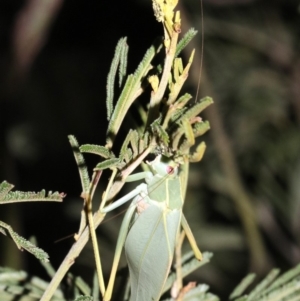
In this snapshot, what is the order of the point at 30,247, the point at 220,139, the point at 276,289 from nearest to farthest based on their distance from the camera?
the point at 30,247, the point at 276,289, the point at 220,139

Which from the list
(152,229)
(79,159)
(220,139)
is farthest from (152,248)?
Answer: (220,139)

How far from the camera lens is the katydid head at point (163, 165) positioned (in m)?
0.46

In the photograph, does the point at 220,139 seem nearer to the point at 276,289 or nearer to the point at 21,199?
the point at 276,289

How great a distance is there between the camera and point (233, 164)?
1.08m

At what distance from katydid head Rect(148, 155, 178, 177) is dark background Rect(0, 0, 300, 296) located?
1.81 ft

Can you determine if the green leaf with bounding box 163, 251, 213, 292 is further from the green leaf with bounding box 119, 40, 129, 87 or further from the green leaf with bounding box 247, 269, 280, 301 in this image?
the green leaf with bounding box 119, 40, 129, 87

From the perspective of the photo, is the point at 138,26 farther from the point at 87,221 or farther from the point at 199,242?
the point at 87,221

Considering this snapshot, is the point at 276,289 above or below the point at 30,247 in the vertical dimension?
below

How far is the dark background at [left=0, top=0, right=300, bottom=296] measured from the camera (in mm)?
1100

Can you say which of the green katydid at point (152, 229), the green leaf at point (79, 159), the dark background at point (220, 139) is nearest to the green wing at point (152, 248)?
the green katydid at point (152, 229)

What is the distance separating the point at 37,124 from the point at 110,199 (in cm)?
113

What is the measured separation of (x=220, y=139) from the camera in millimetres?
1060

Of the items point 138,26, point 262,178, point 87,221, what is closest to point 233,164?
point 262,178

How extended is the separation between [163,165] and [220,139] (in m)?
0.60
